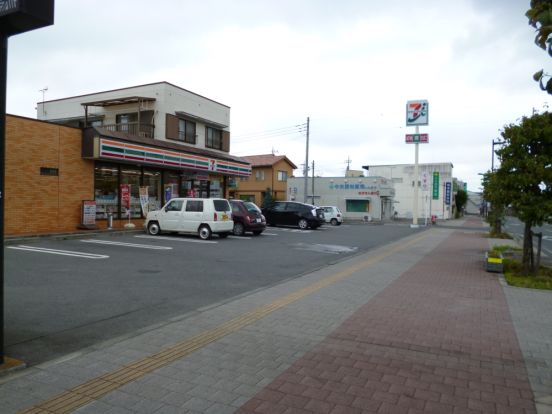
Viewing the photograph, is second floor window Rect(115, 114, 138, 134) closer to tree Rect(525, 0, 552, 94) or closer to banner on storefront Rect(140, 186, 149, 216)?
banner on storefront Rect(140, 186, 149, 216)

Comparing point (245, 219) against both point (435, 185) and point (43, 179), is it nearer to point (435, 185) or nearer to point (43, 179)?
point (43, 179)

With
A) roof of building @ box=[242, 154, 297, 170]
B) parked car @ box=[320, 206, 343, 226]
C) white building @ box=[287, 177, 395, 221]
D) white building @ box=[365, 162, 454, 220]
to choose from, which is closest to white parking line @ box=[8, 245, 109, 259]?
parked car @ box=[320, 206, 343, 226]

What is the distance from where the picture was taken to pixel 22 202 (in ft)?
54.3

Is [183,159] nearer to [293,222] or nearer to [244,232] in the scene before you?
[244,232]

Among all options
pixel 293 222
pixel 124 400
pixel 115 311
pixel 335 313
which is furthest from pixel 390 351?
pixel 293 222

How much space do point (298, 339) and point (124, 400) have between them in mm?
2349

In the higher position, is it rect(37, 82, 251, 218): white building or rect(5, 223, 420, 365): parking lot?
rect(37, 82, 251, 218): white building

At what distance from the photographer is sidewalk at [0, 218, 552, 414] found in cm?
384

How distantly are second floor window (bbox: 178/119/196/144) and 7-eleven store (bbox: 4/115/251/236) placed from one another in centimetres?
162

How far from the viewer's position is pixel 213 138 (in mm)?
29500

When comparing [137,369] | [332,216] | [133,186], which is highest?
[133,186]

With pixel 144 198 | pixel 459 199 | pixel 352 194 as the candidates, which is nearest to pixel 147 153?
pixel 144 198

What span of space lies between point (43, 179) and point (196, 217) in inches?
236

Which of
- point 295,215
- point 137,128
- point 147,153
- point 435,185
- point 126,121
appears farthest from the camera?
point 435,185
